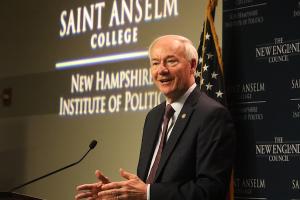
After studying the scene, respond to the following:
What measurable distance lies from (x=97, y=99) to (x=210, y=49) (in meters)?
1.32

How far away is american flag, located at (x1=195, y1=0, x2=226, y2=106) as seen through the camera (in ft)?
10.9

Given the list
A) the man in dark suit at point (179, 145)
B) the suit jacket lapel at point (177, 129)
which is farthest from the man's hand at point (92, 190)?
the suit jacket lapel at point (177, 129)

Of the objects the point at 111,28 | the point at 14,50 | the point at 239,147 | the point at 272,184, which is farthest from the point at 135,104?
the point at 14,50

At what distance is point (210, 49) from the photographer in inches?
135

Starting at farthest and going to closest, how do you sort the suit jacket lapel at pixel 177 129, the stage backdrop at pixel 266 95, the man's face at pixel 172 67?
the stage backdrop at pixel 266 95
the man's face at pixel 172 67
the suit jacket lapel at pixel 177 129

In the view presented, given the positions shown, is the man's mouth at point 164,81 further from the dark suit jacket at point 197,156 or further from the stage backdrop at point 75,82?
the stage backdrop at point 75,82

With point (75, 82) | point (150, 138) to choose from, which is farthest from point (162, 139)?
point (75, 82)

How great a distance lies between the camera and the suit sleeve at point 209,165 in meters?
2.51

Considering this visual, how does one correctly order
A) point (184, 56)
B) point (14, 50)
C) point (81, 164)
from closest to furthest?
1. point (184, 56)
2. point (81, 164)
3. point (14, 50)

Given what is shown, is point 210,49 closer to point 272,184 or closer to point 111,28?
point 272,184

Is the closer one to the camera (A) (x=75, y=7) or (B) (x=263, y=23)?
(B) (x=263, y=23)

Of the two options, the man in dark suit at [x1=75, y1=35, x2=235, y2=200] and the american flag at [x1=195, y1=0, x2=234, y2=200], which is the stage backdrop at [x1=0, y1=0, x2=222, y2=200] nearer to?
the american flag at [x1=195, y1=0, x2=234, y2=200]

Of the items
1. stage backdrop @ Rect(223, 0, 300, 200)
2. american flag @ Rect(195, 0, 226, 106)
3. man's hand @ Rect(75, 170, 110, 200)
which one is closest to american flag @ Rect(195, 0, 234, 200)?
american flag @ Rect(195, 0, 226, 106)

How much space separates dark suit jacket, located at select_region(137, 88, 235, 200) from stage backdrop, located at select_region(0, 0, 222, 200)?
41.6 inches
